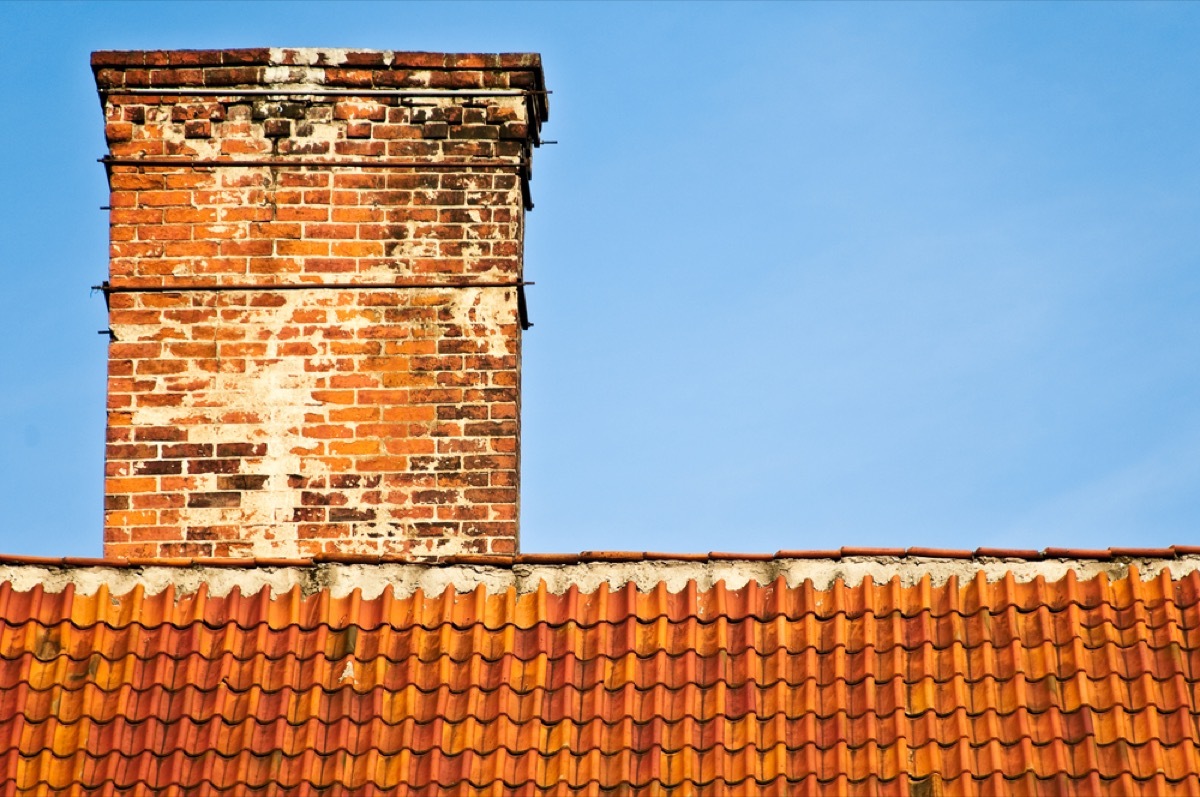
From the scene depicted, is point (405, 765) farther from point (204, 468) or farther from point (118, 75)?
point (118, 75)

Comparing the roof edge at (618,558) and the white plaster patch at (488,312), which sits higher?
the white plaster patch at (488,312)

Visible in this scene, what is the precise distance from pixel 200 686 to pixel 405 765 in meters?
0.86

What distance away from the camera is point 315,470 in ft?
25.5

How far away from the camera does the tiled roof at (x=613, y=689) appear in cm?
Answer: 627

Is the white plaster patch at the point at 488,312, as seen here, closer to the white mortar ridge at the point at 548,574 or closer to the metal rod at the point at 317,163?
the metal rod at the point at 317,163

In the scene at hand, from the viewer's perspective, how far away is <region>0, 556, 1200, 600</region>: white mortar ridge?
701cm

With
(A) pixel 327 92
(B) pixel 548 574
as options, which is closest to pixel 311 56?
(A) pixel 327 92

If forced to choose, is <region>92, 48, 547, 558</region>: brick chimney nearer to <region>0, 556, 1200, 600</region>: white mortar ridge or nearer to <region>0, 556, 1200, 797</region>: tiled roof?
<region>0, 556, 1200, 600</region>: white mortar ridge

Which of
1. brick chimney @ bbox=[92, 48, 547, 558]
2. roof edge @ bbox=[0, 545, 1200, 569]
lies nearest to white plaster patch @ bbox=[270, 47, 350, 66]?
brick chimney @ bbox=[92, 48, 547, 558]

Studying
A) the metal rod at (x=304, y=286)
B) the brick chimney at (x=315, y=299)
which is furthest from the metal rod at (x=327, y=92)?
the metal rod at (x=304, y=286)

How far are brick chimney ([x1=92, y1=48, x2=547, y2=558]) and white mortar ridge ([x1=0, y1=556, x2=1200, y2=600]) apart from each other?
0.58 metres

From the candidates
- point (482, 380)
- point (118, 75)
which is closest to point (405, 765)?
point (482, 380)

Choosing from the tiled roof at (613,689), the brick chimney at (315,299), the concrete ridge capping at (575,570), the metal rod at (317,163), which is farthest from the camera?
the metal rod at (317,163)

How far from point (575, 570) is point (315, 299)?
1738 mm
